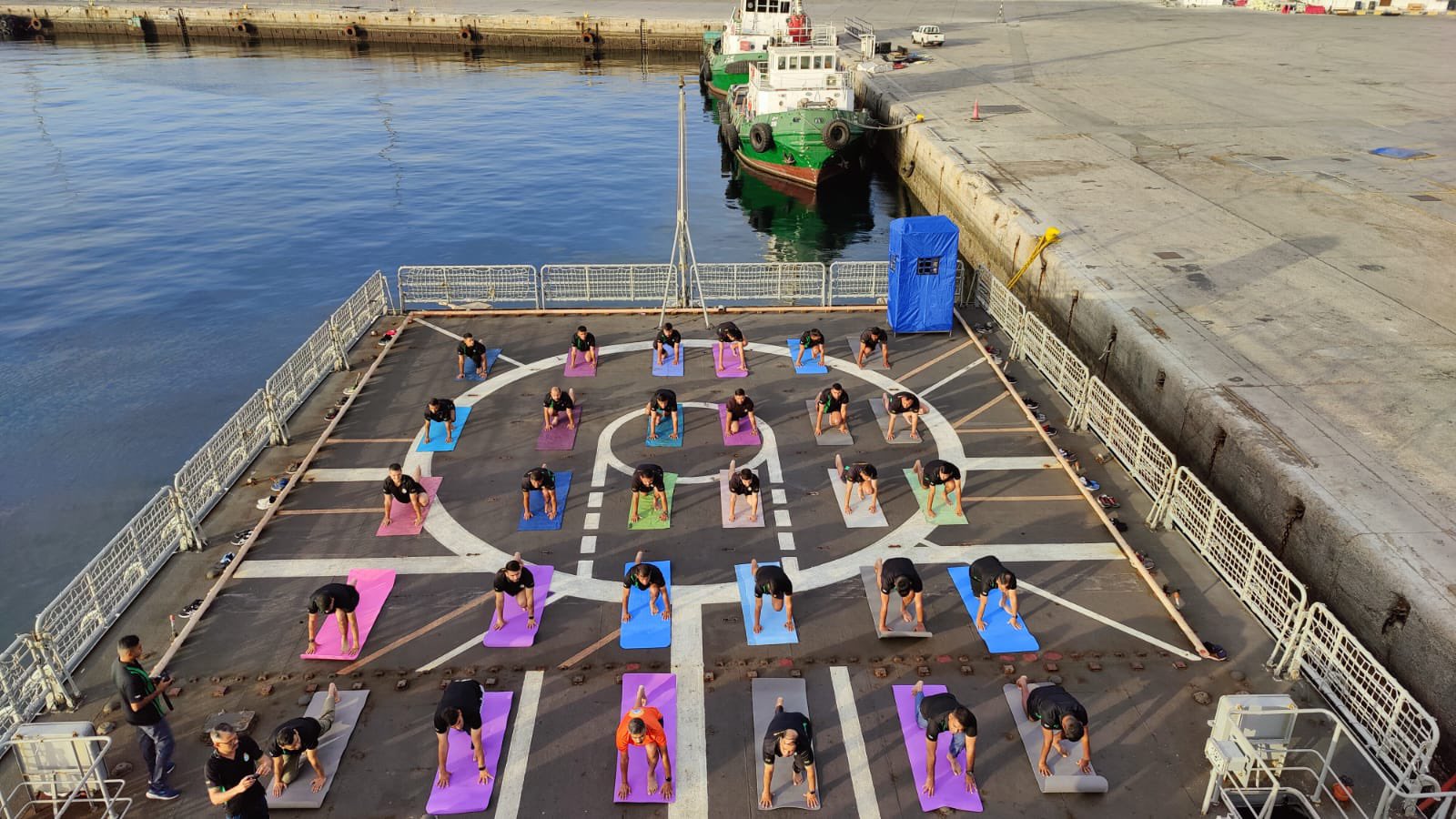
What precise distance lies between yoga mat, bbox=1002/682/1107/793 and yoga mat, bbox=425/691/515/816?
8389mm

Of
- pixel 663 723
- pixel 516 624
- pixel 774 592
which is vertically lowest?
pixel 663 723

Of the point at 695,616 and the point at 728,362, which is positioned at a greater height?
the point at 728,362

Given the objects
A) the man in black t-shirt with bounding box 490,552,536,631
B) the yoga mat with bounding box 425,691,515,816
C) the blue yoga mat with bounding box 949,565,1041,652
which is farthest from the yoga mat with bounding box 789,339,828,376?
the yoga mat with bounding box 425,691,515,816

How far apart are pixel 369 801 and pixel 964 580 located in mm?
11495

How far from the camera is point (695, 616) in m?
17.2

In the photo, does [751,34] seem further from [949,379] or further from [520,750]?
[520,750]

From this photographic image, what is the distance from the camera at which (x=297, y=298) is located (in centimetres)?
4497

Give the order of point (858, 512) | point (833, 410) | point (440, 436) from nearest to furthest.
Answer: point (858, 512)
point (833, 410)
point (440, 436)

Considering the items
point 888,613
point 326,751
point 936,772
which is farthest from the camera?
point 888,613

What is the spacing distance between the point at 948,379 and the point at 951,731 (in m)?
14.9

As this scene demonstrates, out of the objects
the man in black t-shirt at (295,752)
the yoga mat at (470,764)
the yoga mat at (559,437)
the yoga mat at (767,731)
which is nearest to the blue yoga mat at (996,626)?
the yoga mat at (767,731)

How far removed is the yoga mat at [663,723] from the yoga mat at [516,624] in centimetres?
212

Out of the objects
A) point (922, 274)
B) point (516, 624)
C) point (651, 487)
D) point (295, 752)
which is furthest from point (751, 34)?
point (295, 752)

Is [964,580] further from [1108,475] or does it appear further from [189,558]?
[189,558]
